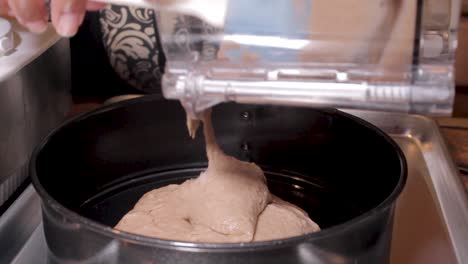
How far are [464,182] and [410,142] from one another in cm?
10

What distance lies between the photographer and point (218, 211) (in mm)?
567

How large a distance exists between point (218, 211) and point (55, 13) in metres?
0.25

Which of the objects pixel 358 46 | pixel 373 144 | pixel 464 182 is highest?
pixel 358 46

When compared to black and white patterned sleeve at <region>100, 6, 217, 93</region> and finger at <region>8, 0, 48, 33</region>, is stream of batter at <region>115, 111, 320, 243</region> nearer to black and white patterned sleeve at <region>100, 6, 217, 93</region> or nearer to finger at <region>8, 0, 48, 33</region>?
finger at <region>8, 0, 48, 33</region>

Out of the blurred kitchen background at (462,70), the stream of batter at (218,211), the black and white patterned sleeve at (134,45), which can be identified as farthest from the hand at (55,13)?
the blurred kitchen background at (462,70)

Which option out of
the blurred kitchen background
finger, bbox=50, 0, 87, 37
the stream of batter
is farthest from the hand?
the blurred kitchen background

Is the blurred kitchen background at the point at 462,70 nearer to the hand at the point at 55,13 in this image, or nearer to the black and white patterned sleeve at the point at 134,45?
the black and white patterned sleeve at the point at 134,45

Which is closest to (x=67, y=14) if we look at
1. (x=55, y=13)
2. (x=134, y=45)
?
(x=55, y=13)

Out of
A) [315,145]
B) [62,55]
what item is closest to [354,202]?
[315,145]

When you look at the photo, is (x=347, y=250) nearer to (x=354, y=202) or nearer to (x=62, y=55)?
(x=354, y=202)

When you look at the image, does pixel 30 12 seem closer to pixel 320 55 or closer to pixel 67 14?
pixel 67 14

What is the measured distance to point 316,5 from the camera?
2.00 feet

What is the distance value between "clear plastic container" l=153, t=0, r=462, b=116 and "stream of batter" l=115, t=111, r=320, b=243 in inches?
3.2

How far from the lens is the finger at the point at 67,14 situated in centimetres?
57
